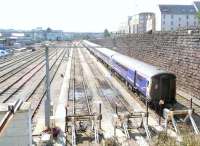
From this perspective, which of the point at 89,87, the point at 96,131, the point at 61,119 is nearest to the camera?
the point at 96,131

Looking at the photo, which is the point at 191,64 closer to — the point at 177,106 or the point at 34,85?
the point at 177,106

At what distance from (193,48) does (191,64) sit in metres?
1.21

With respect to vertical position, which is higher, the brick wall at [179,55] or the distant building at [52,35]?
the distant building at [52,35]

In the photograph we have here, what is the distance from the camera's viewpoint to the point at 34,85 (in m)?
35.4

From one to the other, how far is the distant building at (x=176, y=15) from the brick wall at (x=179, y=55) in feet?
274

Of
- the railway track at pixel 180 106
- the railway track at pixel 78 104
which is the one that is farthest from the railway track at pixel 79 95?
the railway track at pixel 180 106

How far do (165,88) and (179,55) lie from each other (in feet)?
33.5

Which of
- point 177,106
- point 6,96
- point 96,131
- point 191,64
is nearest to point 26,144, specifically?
point 96,131

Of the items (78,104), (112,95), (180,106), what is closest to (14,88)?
(112,95)

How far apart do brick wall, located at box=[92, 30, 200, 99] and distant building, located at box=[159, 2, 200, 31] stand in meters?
83.4

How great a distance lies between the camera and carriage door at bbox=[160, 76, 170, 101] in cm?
2278

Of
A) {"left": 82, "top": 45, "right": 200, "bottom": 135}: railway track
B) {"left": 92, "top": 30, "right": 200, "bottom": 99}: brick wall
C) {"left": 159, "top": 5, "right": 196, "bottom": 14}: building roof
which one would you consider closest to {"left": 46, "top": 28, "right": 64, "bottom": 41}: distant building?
{"left": 82, "top": 45, "right": 200, "bottom": 135}: railway track

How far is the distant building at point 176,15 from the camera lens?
126m

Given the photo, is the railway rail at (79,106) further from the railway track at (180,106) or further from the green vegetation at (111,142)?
the railway track at (180,106)
